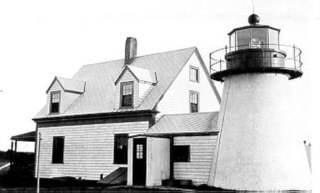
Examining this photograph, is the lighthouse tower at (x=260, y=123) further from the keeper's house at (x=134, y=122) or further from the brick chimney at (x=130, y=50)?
the brick chimney at (x=130, y=50)

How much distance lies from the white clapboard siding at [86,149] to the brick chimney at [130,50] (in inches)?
201

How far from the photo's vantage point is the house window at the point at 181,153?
20203 millimetres

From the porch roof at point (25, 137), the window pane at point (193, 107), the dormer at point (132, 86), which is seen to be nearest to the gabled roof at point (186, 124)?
the dormer at point (132, 86)

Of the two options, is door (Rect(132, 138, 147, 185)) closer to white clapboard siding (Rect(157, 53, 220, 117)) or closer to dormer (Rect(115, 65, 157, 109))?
white clapboard siding (Rect(157, 53, 220, 117))

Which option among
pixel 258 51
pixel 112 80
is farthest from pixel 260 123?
pixel 112 80

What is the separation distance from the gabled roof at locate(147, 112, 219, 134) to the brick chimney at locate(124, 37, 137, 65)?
648cm

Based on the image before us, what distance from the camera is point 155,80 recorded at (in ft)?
78.6

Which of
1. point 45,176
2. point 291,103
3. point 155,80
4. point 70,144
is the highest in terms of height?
point 155,80

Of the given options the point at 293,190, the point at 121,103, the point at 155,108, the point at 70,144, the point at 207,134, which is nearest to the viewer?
the point at 293,190

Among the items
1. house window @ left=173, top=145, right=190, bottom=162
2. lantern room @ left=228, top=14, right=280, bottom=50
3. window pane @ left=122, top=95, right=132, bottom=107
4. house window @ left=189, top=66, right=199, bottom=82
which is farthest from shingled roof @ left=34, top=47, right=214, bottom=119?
lantern room @ left=228, top=14, right=280, bottom=50

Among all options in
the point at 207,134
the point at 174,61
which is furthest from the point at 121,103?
the point at 207,134

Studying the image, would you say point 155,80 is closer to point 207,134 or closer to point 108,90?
point 108,90

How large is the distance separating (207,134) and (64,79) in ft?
36.8

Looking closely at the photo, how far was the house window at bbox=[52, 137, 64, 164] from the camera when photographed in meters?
26.0
